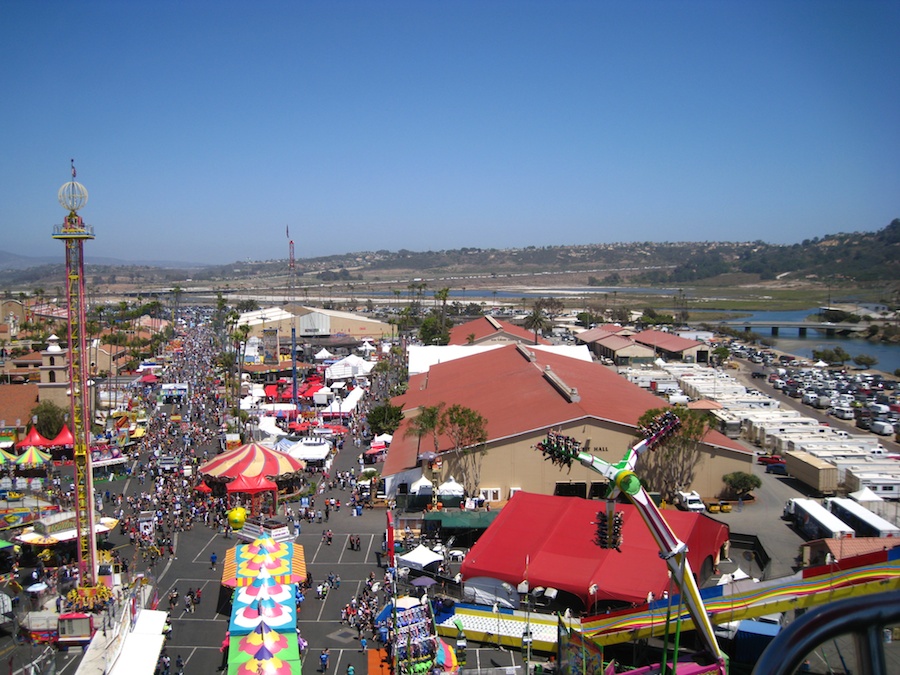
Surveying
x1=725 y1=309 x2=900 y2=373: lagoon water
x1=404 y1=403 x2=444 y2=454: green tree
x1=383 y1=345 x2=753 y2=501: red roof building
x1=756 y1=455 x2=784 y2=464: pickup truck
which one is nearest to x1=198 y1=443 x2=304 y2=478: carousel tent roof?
x1=383 y1=345 x2=753 y2=501: red roof building

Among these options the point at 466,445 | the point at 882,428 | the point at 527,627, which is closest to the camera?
the point at 527,627

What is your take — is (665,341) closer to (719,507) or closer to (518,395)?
(518,395)

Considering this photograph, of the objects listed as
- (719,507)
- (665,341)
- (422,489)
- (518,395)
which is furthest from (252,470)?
(665,341)

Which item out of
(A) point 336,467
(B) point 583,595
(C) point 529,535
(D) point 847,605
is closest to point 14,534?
(A) point 336,467

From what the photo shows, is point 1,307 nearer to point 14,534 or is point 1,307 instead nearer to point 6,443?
point 6,443

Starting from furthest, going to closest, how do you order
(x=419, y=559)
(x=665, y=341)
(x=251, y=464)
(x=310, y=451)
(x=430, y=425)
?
(x=665, y=341), (x=310, y=451), (x=430, y=425), (x=251, y=464), (x=419, y=559)

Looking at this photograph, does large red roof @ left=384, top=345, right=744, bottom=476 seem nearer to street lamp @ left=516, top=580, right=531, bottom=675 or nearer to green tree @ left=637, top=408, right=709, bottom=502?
green tree @ left=637, top=408, right=709, bottom=502

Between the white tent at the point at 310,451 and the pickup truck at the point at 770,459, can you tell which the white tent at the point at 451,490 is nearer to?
the white tent at the point at 310,451
